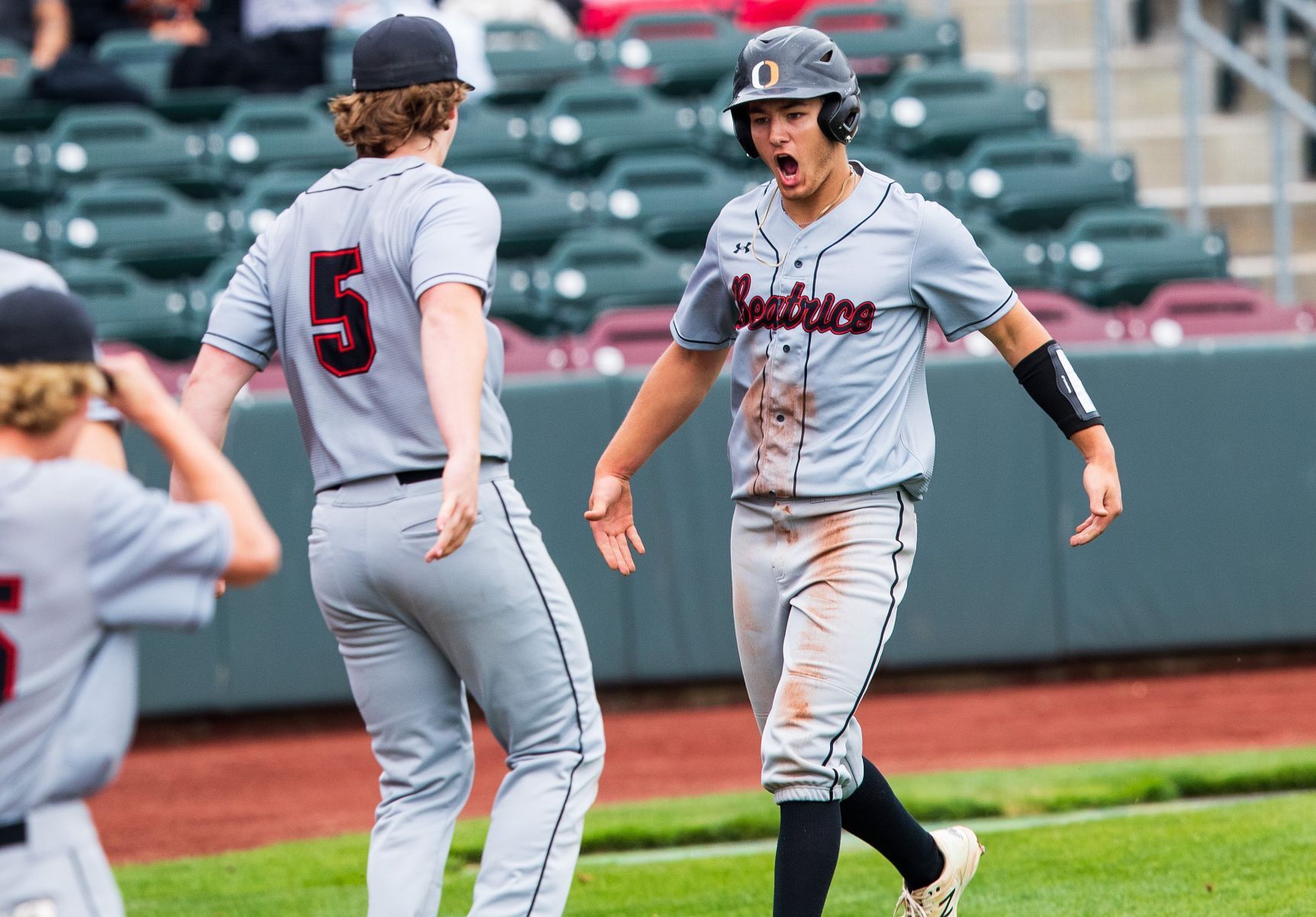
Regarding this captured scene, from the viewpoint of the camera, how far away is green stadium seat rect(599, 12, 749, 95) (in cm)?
1188

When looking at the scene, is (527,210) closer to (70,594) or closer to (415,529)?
(415,529)

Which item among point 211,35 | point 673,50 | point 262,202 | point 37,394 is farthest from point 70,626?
point 211,35

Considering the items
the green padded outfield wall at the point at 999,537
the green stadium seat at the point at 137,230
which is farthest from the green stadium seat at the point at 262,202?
the green padded outfield wall at the point at 999,537

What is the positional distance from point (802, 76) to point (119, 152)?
7.99 metres

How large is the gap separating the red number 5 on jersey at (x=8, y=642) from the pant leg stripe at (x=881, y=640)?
1.68m

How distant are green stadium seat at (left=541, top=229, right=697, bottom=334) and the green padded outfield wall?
1.13 m

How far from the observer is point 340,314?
10.6ft

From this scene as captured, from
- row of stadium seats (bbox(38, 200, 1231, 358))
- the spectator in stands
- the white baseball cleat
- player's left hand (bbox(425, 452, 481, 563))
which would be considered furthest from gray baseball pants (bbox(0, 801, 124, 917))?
the spectator in stands

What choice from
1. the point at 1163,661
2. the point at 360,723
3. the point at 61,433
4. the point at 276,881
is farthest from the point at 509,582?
the point at 1163,661

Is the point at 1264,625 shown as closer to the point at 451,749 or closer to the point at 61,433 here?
the point at 451,749

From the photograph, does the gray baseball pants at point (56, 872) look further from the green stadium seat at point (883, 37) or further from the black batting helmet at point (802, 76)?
the green stadium seat at point (883, 37)

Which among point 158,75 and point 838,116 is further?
point 158,75

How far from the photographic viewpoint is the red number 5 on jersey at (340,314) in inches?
127

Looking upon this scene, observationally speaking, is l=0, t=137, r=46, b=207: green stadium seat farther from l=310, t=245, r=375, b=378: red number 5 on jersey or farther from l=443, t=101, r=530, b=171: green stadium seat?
l=310, t=245, r=375, b=378: red number 5 on jersey
